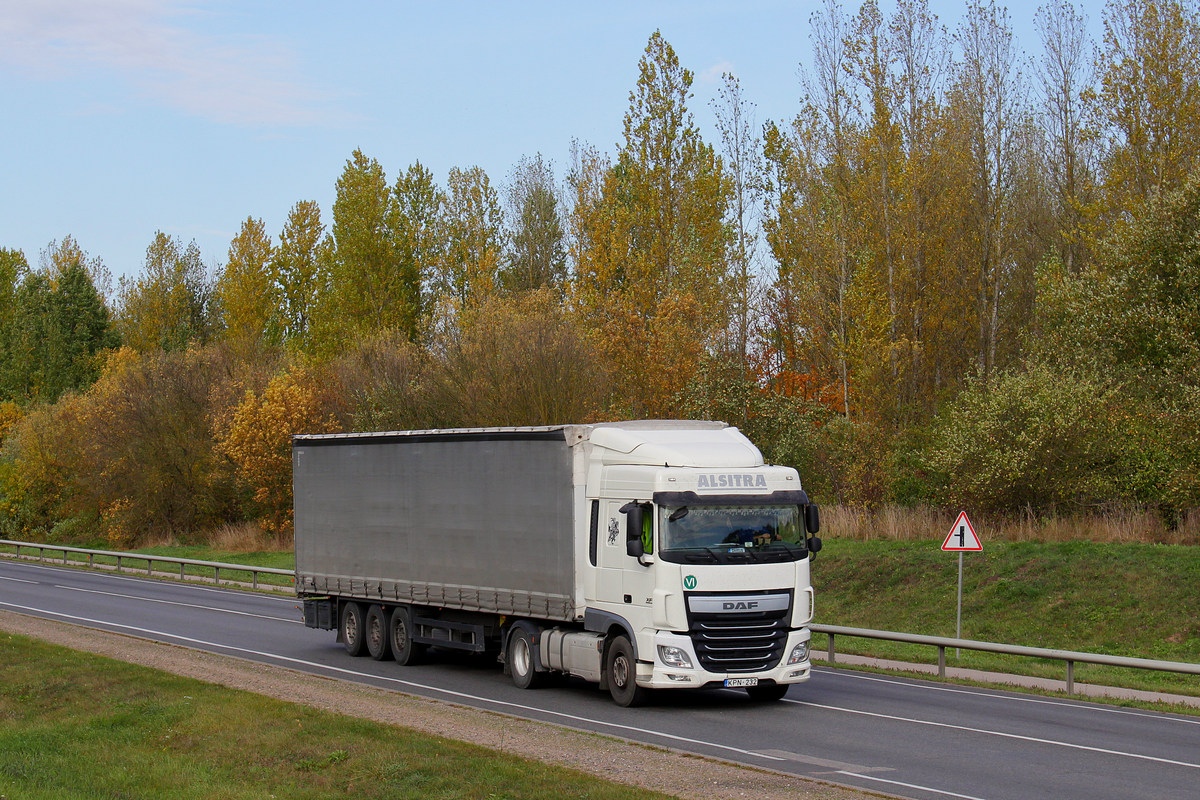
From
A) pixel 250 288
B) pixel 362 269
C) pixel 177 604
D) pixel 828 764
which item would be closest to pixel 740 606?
pixel 828 764

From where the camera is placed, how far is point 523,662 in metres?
18.0

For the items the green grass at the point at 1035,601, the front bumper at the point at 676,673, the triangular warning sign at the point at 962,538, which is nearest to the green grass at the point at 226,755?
the front bumper at the point at 676,673

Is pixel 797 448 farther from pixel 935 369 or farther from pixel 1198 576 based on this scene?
pixel 935 369

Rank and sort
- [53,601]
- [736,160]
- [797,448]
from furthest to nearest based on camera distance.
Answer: [736,160]
[797,448]
[53,601]

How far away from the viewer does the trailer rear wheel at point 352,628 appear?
2169 cm

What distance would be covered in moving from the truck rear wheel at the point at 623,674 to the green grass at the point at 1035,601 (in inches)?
307

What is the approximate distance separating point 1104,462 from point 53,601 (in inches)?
1047

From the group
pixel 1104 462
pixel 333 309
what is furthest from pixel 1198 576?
pixel 333 309

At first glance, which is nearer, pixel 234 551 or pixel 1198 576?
pixel 1198 576

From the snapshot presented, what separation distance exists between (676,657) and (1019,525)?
703 inches

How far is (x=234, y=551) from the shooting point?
48.7m

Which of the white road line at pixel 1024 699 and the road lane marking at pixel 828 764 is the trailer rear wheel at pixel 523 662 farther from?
the road lane marking at pixel 828 764

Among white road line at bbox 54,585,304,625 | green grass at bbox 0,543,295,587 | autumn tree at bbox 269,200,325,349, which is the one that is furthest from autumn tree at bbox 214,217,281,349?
white road line at bbox 54,585,304,625

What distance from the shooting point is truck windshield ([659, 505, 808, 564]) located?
1577cm
